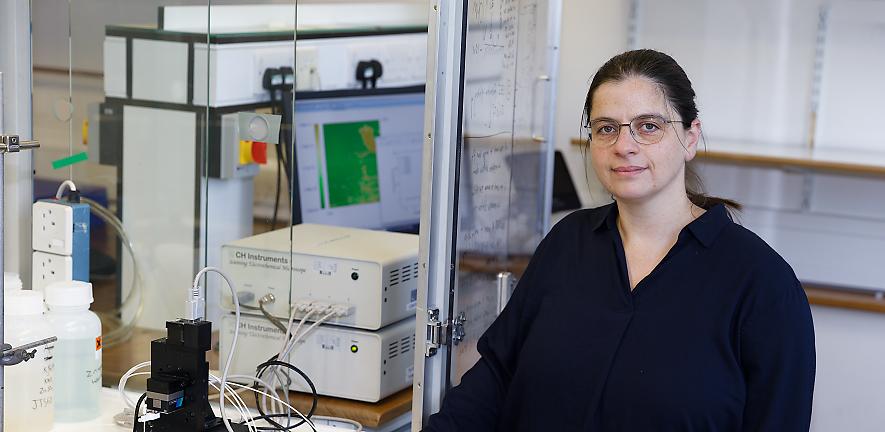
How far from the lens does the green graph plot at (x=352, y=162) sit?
7.82 ft

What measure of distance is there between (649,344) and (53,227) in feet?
3.52

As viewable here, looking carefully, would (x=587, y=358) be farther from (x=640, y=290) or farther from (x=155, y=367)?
(x=155, y=367)

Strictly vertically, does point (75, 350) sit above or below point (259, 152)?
below

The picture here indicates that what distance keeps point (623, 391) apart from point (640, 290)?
15cm

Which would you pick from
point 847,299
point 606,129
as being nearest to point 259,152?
point 606,129

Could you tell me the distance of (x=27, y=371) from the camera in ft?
5.32

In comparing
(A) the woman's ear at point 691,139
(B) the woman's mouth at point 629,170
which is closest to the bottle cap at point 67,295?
(B) the woman's mouth at point 629,170

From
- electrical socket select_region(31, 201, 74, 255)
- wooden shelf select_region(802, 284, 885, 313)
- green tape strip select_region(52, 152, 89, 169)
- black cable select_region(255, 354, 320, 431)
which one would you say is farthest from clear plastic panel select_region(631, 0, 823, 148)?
electrical socket select_region(31, 201, 74, 255)

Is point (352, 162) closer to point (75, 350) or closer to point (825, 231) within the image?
point (75, 350)

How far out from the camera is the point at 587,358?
1555mm

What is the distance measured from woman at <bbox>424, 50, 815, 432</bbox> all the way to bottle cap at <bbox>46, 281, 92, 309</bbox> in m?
0.60

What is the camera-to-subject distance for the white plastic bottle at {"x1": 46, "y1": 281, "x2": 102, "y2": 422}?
1.69 m

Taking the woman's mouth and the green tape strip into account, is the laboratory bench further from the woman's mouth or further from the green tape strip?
the woman's mouth

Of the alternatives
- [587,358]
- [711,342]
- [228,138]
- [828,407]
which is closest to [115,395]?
[228,138]
